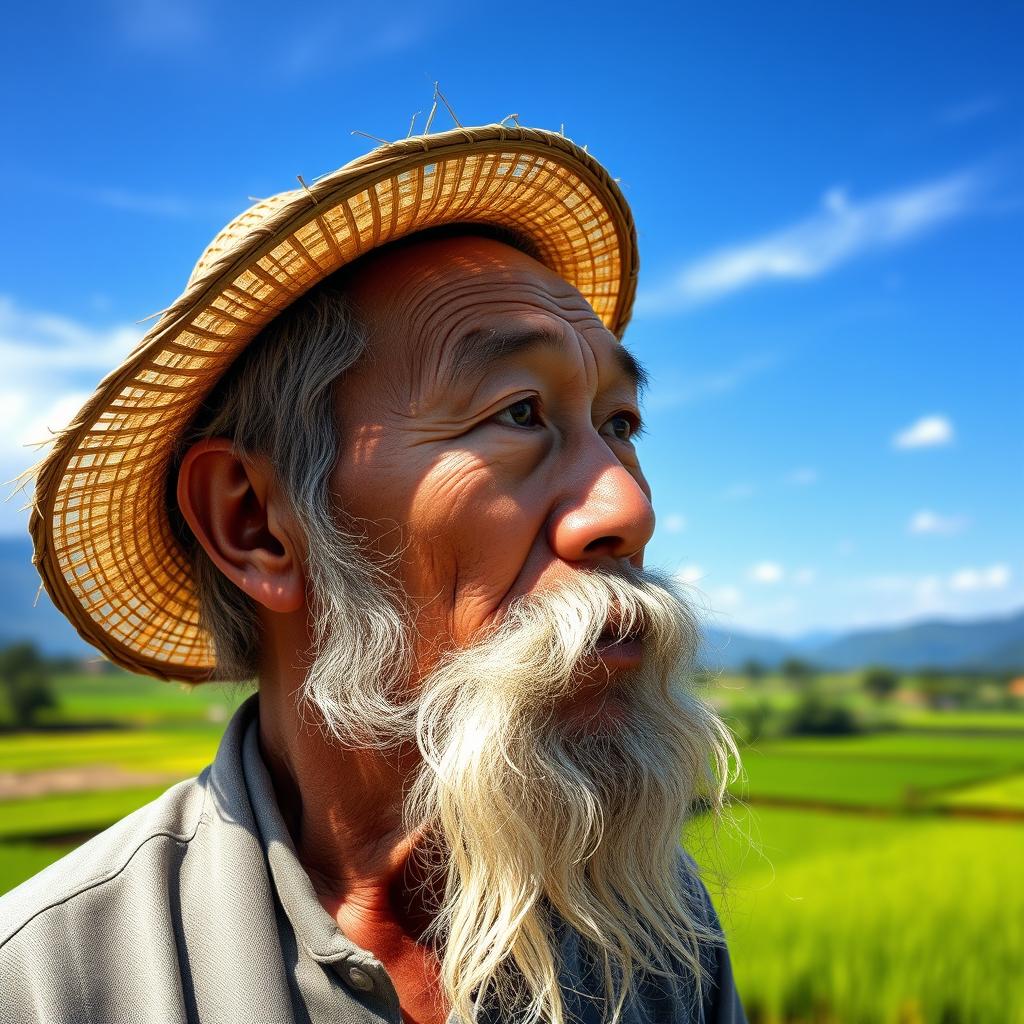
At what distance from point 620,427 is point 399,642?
721mm

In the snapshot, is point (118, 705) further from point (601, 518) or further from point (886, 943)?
point (601, 518)

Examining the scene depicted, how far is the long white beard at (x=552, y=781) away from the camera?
1559 millimetres

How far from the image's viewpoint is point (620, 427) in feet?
6.78

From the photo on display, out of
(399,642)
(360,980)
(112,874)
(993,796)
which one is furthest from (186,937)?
(993,796)

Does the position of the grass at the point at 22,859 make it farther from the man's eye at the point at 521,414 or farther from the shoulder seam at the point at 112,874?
the man's eye at the point at 521,414

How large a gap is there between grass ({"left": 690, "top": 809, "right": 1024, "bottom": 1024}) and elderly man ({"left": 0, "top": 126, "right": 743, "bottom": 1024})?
3013 millimetres

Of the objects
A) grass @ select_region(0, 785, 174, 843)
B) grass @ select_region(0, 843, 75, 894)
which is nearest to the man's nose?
grass @ select_region(0, 843, 75, 894)

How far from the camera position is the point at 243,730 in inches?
76.5

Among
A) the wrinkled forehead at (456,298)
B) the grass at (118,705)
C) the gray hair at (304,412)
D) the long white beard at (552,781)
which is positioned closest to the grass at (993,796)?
the grass at (118,705)

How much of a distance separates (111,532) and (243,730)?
0.55 metres

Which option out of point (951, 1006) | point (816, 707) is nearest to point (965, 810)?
point (951, 1006)

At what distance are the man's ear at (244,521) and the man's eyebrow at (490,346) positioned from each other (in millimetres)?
450

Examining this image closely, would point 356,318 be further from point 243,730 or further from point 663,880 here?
point 663,880

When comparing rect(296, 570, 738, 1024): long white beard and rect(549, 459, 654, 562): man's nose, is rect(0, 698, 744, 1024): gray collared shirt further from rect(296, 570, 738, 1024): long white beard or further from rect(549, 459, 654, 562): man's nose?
rect(549, 459, 654, 562): man's nose
